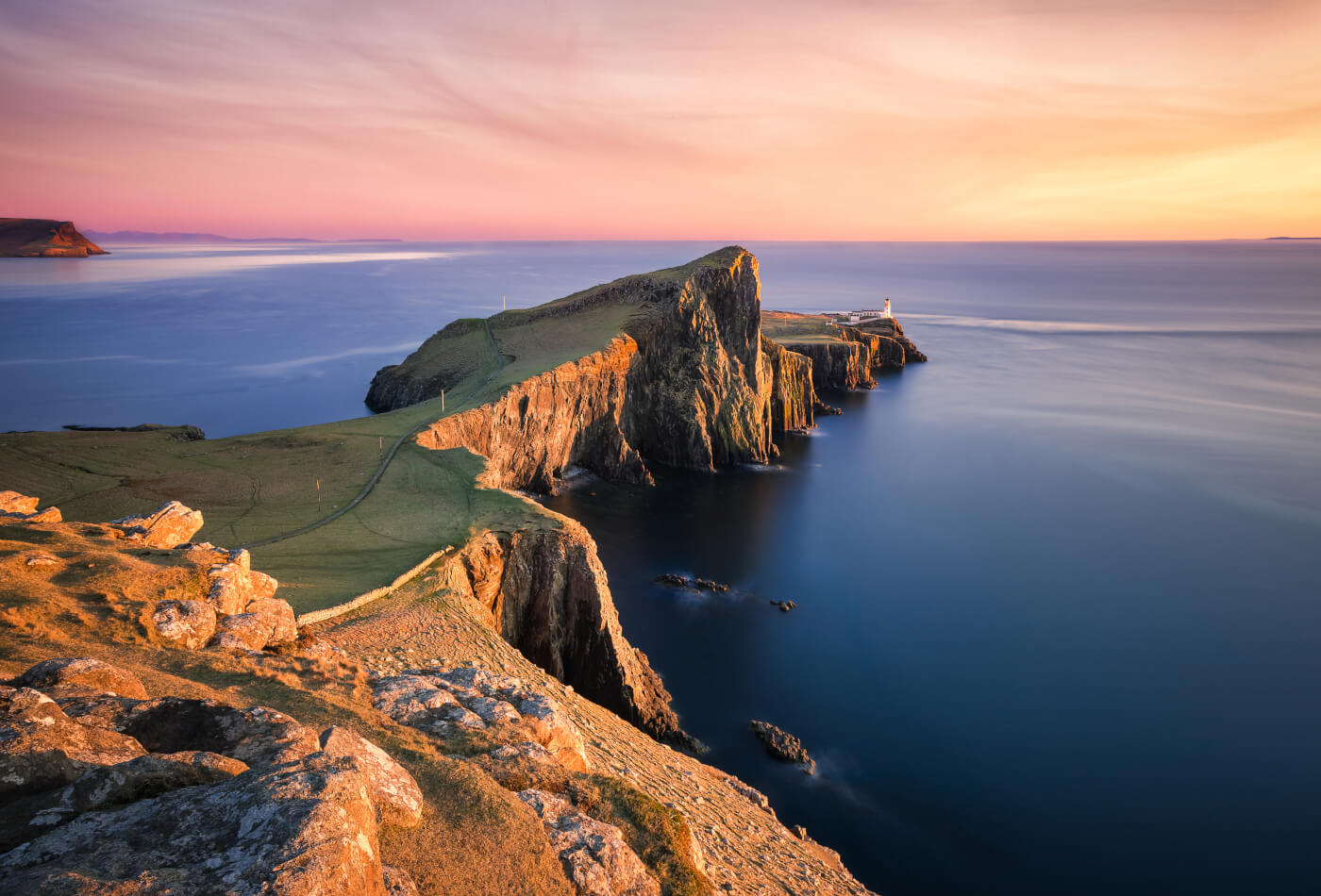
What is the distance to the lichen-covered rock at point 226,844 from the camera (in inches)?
301

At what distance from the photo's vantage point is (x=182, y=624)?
17062 mm

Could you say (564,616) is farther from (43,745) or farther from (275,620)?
(43,745)

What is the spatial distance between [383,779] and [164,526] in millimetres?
18815

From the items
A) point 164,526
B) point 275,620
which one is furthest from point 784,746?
point 164,526

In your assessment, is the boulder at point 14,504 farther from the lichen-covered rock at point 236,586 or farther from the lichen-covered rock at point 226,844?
the lichen-covered rock at point 226,844

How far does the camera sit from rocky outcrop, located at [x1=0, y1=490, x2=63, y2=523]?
21766 millimetres

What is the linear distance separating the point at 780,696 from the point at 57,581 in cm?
3305

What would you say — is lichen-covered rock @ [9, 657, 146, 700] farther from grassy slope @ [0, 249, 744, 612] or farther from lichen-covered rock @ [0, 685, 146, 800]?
grassy slope @ [0, 249, 744, 612]

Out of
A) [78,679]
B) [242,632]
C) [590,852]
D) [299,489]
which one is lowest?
[299,489]

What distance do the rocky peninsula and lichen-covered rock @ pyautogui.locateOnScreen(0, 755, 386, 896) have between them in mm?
37

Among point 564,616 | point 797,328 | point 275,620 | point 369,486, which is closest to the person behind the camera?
point 275,620

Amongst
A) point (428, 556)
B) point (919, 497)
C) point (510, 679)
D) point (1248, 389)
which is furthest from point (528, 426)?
point (1248, 389)

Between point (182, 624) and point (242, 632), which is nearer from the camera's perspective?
point (182, 624)

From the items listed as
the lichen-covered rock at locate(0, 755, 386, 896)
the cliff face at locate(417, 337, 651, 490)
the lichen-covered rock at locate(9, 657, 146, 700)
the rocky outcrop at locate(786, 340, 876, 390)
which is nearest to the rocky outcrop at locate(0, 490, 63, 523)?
the lichen-covered rock at locate(9, 657, 146, 700)
